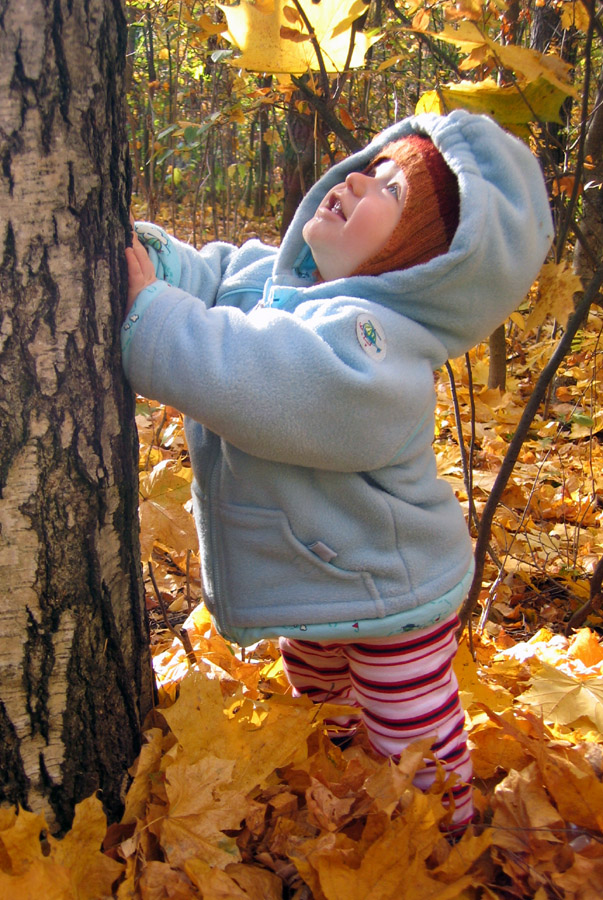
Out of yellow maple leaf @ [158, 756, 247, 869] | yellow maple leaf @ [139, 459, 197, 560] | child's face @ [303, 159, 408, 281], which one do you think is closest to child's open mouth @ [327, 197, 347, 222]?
child's face @ [303, 159, 408, 281]

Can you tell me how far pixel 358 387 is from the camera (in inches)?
43.4

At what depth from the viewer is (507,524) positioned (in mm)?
2645

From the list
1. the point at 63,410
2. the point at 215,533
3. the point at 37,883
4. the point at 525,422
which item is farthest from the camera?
the point at 525,422

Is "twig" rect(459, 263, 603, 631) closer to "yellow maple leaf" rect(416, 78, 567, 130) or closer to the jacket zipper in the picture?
"yellow maple leaf" rect(416, 78, 567, 130)

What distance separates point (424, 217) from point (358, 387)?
34cm

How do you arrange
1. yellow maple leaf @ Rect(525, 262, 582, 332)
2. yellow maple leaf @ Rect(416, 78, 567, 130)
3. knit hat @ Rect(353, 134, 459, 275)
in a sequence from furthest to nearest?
1. yellow maple leaf @ Rect(525, 262, 582, 332)
2. yellow maple leaf @ Rect(416, 78, 567, 130)
3. knit hat @ Rect(353, 134, 459, 275)

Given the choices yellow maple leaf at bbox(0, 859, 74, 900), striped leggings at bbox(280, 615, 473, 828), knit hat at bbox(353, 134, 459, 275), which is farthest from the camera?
striped leggings at bbox(280, 615, 473, 828)

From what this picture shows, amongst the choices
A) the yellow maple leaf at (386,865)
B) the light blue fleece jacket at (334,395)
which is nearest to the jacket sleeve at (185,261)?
the light blue fleece jacket at (334,395)

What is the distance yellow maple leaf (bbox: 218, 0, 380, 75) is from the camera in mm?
1373

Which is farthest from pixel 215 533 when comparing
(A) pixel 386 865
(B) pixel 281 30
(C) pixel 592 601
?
(C) pixel 592 601

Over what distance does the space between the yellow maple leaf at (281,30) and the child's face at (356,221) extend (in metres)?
0.30

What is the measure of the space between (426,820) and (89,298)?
0.89m

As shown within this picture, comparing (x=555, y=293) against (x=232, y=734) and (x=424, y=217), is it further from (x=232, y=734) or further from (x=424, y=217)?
(x=232, y=734)

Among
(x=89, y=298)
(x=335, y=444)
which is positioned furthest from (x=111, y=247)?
(x=335, y=444)
